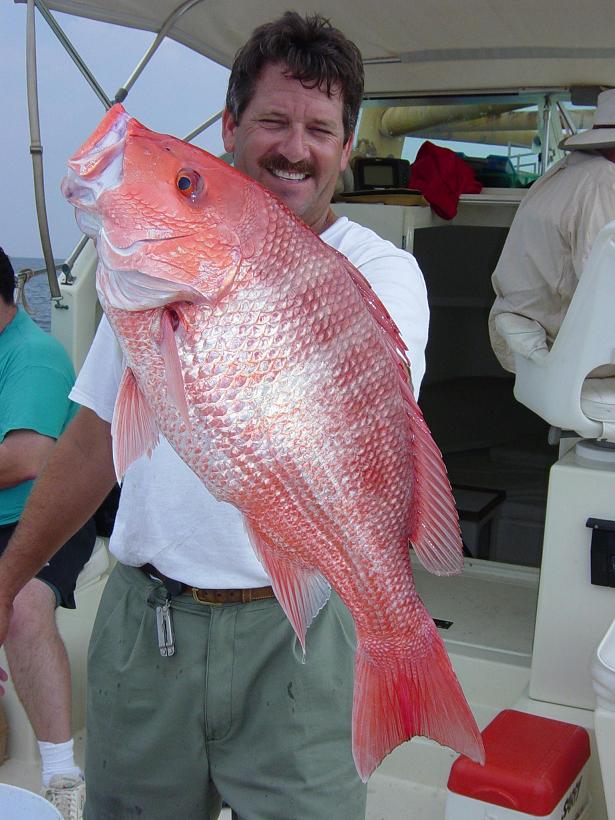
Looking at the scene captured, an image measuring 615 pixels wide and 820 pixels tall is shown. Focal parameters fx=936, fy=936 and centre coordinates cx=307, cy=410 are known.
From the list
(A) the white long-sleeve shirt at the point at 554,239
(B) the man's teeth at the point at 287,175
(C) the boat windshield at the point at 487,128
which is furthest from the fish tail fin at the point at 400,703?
(C) the boat windshield at the point at 487,128

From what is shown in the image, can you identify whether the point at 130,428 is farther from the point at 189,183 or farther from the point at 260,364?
the point at 189,183

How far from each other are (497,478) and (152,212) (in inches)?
160

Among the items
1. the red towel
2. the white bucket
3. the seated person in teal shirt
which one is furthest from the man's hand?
the red towel

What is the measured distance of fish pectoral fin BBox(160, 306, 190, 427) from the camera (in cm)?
103

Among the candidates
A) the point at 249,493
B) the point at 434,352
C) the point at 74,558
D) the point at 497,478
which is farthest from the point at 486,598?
the point at 249,493

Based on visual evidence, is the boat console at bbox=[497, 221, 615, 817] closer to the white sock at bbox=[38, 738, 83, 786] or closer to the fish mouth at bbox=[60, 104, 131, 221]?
the white sock at bbox=[38, 738, 83, 786]

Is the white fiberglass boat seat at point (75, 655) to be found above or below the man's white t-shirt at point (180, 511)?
below

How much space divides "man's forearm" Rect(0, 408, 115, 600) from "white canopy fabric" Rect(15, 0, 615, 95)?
103 inches

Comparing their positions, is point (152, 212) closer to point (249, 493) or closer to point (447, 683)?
point (249, 493)

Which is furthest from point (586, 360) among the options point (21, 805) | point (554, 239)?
point (21, 805)

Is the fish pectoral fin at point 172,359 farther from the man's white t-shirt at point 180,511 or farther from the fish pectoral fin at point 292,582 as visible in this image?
the man's white t-shirt at point 180,511

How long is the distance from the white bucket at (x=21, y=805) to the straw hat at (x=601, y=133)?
3.15 m

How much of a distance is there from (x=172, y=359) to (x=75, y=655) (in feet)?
8.94

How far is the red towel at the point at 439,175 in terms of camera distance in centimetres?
504
